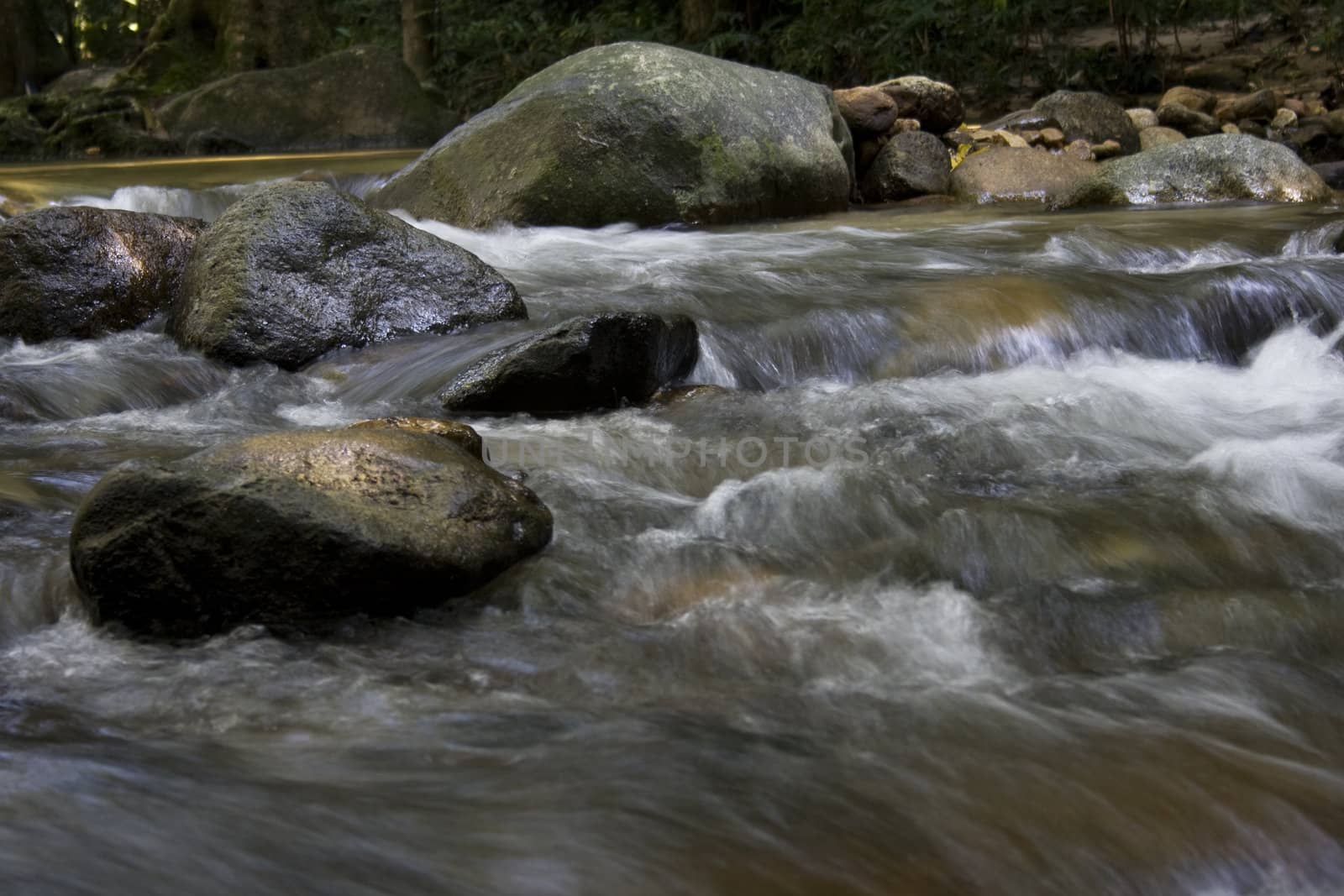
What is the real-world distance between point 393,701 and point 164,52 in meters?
20.3

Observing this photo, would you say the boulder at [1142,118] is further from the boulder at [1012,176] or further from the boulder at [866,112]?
the boulder at [866,112]

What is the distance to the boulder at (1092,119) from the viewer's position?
11727mm

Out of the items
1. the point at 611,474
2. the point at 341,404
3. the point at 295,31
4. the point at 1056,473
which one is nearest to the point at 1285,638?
the point at 1056,473

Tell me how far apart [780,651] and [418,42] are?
18.0m

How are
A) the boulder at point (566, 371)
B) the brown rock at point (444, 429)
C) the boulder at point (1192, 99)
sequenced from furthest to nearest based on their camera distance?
the boulder at point (1192, 99) → the boulder at point (566, 371) → the brown rock at point (444, 429)

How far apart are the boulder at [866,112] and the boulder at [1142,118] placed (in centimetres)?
273

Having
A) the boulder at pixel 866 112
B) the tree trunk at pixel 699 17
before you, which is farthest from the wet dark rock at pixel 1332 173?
the tree trunk at pixel 699 17

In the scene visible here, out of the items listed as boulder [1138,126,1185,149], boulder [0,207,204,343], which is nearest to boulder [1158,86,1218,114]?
boulder [1138,126,1185,149]

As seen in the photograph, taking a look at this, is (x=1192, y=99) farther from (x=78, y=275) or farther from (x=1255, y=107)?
(x=78, y=275)

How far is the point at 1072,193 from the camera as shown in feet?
31.7

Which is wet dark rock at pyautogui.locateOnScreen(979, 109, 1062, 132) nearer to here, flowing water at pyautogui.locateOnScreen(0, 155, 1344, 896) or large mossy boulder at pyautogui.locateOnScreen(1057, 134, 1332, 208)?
large mossy boulder at pyautogui.locateOnScreen(1057, 134, 1332, 208)

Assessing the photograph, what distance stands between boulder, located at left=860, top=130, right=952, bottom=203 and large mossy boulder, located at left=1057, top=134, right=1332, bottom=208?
122cm

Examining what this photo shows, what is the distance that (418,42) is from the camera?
63.6 feet

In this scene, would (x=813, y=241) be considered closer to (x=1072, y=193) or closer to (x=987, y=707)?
(x=1072, y=193)
